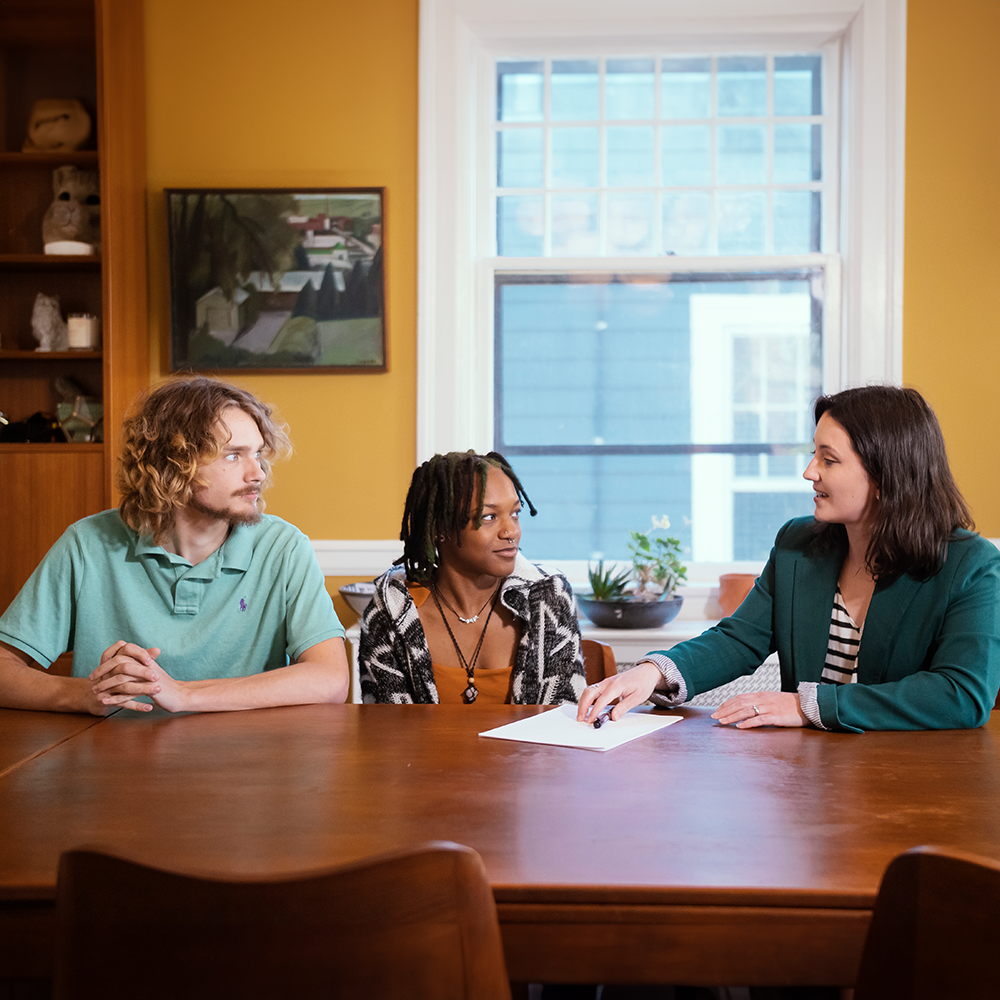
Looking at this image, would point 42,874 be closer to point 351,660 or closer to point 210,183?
point 351,660

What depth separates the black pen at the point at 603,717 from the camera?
1510 millimetres

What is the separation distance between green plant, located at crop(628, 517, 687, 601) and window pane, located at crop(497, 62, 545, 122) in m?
1.63

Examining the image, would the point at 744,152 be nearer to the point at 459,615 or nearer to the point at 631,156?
the point at 631,156

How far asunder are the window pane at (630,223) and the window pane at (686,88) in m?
0.33

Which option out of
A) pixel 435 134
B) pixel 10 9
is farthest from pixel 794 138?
pixel 10 9

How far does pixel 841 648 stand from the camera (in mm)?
1794

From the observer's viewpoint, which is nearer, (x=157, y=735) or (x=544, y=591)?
(x=157, y=735)

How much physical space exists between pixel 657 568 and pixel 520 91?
1862 millimetres

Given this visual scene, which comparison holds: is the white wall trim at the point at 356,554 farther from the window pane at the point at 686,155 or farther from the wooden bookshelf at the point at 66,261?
the window pane at the point at 686,155

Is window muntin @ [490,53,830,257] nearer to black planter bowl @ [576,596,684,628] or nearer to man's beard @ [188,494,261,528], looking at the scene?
black planter bowl @ [576,596,684,628]

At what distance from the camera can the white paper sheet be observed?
4.64 feet

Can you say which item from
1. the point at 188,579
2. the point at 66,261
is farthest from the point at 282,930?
the point at 66,261

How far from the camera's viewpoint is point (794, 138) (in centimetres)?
356

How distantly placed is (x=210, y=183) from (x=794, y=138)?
2162 millimetres
